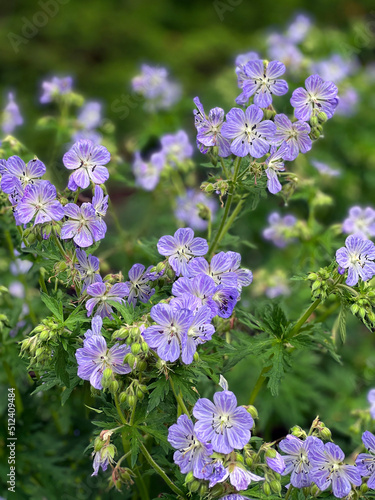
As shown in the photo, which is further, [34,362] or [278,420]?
[278,420]

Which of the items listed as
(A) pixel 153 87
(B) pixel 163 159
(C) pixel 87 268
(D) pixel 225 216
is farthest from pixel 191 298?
(A) pixel 153 87

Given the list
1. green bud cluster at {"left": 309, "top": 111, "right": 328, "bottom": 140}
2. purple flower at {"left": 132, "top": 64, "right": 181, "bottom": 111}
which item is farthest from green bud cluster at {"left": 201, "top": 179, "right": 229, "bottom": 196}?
purple flower at {"left": 132, "top": 64, "right": 181, "bottom": 111}

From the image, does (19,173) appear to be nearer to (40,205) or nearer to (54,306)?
(40,205)

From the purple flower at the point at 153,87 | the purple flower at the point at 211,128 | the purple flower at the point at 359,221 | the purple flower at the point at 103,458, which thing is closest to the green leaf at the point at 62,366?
the purple flower at the point at 103,458

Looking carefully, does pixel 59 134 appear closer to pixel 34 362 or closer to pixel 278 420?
pixel 34 362

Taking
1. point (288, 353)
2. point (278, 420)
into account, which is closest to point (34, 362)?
point (288, 353)

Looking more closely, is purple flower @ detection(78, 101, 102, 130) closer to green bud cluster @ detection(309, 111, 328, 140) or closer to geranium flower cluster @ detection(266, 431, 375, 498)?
green bud cluster @ detection(309, 111, 328, 140)

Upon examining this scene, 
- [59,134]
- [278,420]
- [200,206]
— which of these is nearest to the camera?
[200,206]

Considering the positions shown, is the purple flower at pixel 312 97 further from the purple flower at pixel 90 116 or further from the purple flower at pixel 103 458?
the purple flower at pixel 90 116
